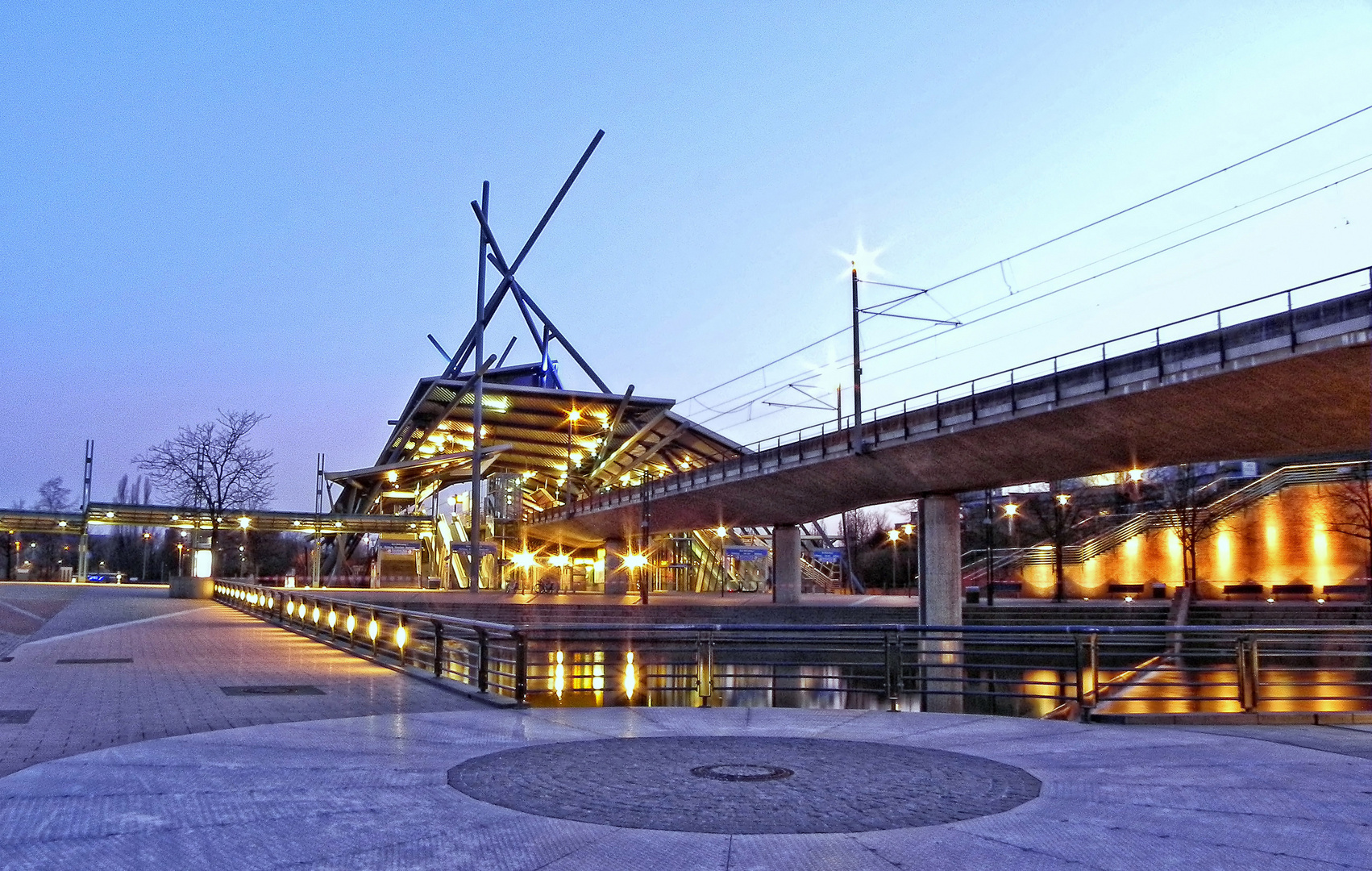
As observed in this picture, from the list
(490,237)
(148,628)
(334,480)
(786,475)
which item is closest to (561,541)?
(334,480)

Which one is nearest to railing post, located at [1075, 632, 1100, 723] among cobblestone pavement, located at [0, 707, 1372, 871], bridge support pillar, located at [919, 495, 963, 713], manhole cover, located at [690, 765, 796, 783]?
cobblestone pavement, located at [0, 707, 1372, 871]

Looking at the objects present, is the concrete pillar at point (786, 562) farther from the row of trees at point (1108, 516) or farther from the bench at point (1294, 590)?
the bench at point (1294, 590)

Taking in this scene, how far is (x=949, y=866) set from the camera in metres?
5.22

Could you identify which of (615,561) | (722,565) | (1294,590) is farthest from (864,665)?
(615,561)

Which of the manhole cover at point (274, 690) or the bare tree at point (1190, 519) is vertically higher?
the bare tree at point (1190, 519)

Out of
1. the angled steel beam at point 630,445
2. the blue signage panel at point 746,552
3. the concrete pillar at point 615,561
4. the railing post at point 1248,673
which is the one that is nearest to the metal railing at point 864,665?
the railing post at point 1248,673

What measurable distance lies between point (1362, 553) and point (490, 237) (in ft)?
162

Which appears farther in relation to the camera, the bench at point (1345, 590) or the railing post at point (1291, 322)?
the bench at point (1345, 590)

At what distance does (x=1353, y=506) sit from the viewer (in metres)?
50.9

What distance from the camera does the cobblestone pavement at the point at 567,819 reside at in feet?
17.4

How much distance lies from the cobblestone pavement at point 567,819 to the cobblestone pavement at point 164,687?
4.35 ft

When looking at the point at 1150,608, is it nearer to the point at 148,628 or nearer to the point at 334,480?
the point at 148,628

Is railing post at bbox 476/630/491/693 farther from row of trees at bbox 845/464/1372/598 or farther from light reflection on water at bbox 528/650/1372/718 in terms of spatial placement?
row of trees at bbox 845/464/1372/598

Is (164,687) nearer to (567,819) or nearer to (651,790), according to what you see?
(651,790)
